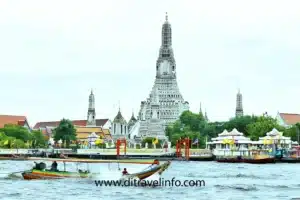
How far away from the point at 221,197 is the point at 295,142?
296 feet

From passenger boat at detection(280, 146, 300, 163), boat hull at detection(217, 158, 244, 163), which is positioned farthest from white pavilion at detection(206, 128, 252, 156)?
boat hull at detection(217, 158, 244, 163)

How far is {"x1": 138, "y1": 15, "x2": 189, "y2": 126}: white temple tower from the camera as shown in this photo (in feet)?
628

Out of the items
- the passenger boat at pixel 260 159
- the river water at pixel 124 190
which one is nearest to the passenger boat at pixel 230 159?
the passenger boat at pixel 260 159

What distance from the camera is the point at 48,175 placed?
203 ft

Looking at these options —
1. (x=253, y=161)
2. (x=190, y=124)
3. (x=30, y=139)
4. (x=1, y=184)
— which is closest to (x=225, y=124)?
(x=190, y=124)

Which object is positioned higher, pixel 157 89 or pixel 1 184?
pixel 157 89

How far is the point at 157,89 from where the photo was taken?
192 m

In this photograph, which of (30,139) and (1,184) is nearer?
(1,184)

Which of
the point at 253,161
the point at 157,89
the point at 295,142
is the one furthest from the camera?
the point at 157,89

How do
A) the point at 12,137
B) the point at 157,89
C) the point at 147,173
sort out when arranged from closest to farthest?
the point at 147,173 → the point at 12,137 → the point at 157,89

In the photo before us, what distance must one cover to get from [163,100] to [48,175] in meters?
131

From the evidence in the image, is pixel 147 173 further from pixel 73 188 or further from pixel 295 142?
pixel 295 142

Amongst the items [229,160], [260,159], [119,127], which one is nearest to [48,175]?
[260,159]

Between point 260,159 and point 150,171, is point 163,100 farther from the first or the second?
point 150,171
